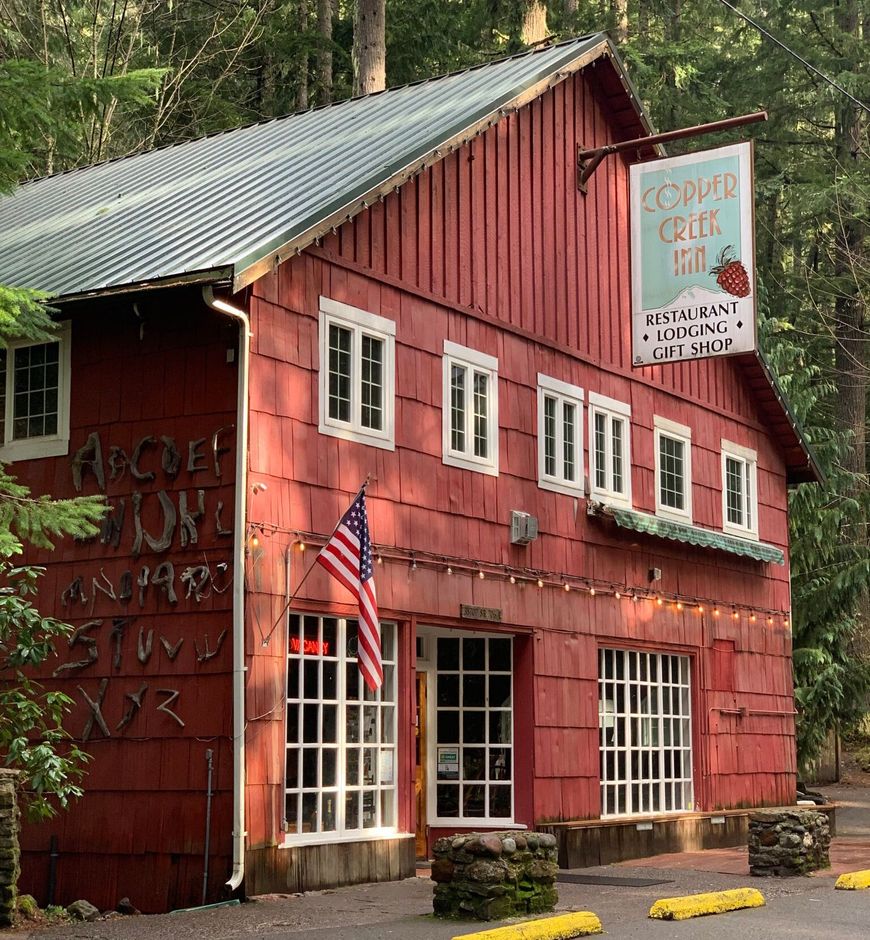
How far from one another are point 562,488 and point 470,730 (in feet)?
9.79

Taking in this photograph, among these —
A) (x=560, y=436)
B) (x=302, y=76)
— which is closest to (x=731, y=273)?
(x=560, y=436)

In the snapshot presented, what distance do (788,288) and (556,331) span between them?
21732 millimetres

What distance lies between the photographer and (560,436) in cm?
1769

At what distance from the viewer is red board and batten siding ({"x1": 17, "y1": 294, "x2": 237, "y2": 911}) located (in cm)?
1283

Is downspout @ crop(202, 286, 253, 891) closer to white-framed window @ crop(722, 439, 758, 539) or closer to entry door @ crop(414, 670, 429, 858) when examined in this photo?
entry door @ crop(414, 670, 429, 858)

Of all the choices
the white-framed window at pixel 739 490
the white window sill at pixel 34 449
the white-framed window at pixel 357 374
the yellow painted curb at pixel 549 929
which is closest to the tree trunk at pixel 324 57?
the white-framed window at pixel 739 490

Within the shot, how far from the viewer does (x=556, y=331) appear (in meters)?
17.8

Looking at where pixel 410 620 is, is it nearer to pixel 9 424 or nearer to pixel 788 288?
pixel 9 424

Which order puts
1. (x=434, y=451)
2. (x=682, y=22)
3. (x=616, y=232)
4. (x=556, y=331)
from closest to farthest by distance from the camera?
1. (x=434, y=451)
2. (x=556, y=331)
3. (x=616, y=232)
4. (x=682, y=22)

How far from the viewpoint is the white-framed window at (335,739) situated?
1338 centimetres

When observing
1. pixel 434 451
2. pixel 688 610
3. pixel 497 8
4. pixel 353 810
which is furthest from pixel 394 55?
pixel 353 810

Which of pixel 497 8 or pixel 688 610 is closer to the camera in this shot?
pixel 688 610

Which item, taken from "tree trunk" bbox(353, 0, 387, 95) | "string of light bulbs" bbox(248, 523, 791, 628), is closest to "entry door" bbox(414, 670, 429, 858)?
"string of light bulbs" bbox(248, 523, 791, 628)

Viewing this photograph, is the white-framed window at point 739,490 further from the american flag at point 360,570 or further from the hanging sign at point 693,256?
the american flag at point 360,570
